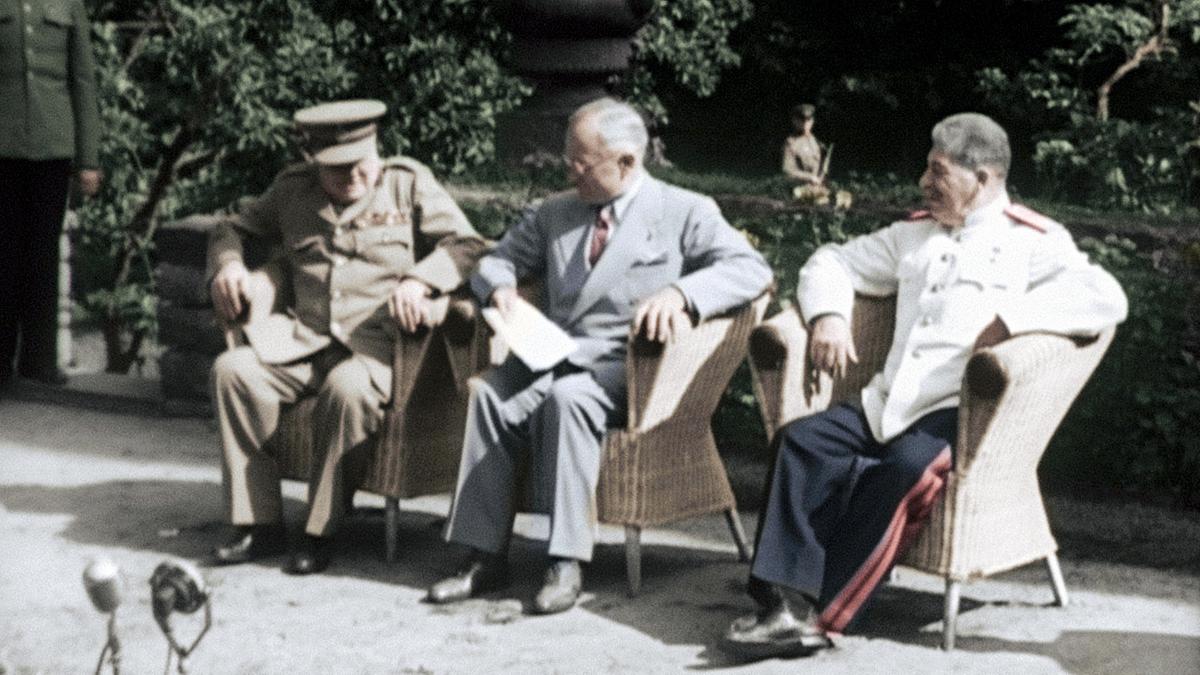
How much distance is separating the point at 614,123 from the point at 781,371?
801 millimetres

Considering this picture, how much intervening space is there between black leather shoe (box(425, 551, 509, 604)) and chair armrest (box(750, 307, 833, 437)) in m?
0.83

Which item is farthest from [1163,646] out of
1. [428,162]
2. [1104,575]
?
[428,162]

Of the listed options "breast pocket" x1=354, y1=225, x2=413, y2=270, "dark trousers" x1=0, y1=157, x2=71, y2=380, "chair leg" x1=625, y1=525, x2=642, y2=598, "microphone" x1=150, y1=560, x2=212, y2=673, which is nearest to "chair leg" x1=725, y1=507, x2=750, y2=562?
"chair leg" x1=625, y1=525, x2=642, y2=598

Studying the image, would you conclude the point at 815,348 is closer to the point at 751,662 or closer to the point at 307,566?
the point at 751,662

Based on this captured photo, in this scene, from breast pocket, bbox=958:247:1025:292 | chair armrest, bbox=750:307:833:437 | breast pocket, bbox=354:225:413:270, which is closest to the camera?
breast pocket, bbox=958:247:1025:292

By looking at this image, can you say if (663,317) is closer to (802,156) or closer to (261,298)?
(261,298)

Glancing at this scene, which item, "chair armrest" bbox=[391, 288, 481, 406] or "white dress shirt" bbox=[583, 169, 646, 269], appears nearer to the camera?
"white dress shirt" bbox=[583, 169, 646, 269]

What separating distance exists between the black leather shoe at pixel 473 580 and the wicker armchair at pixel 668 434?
0.19 meters

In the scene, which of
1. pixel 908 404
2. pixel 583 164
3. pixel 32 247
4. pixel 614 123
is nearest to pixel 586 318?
pixel 583 164

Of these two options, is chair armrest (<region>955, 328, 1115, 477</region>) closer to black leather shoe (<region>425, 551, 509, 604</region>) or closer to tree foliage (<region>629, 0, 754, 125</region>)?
black leather shoe (<region>425, 551, 509, 604</region>)

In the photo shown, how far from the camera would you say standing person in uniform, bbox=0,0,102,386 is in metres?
8.36

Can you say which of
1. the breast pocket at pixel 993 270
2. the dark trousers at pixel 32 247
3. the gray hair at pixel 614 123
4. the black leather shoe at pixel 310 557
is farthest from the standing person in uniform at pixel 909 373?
the dark trousers at pixel 32 247

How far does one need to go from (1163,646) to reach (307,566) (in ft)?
7.48

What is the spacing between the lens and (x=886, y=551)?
541cm
